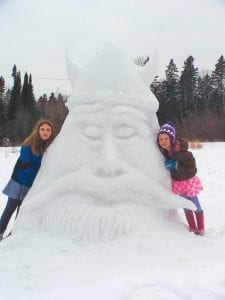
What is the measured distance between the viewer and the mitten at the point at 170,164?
3964 mm

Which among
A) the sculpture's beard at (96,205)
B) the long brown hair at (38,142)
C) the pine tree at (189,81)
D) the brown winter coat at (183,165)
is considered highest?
the pine tree at (189,81)

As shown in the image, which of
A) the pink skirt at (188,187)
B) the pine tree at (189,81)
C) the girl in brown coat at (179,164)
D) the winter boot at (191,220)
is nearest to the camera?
the girl in brown coat at (179,164)

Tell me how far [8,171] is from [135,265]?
8.09 meters

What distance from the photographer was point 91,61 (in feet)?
13.6

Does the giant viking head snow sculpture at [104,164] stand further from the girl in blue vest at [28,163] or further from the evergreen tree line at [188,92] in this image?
the evergreen tree line at [188,92]

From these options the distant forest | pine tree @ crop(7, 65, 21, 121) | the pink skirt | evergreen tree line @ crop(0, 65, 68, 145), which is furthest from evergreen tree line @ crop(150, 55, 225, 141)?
the pink skirt

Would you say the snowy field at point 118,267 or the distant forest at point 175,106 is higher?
the distant forest at point 175,106

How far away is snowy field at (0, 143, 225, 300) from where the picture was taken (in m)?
2.69

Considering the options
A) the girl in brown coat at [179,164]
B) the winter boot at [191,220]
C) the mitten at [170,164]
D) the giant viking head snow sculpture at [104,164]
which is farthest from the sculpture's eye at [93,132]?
the winter boot at [191,220]

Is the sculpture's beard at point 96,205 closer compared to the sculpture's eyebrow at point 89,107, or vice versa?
the sculpture's beard at point 96,205

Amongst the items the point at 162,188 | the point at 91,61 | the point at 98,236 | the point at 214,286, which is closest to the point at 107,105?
the point at 91,61

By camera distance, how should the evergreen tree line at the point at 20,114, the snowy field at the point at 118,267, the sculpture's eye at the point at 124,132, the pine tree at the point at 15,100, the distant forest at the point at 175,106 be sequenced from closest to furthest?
the snowy field at the point at 118,267 → the sculpture's eye at the point at 124,132 → the distant forest at the point at 175,106 → the evergreen tree line at the point at 20,114 → the pine tree at the point at 15,100

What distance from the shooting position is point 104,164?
347 cm

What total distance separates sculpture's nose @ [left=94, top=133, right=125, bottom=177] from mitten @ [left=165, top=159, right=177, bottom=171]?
0.60 metres
